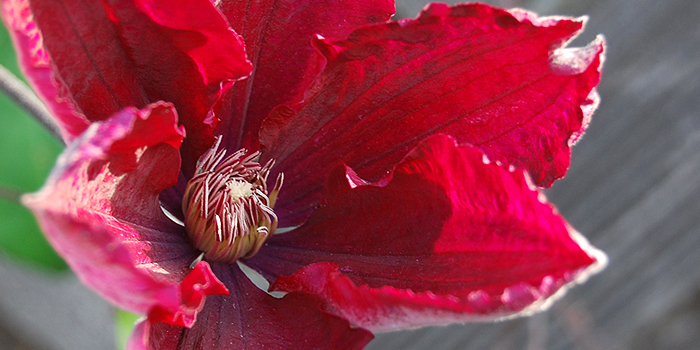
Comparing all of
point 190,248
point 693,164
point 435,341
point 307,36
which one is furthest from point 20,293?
point 693,164

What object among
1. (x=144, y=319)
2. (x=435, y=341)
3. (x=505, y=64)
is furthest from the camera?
(x=435, y=341)

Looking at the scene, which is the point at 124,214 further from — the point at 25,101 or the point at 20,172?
the point at 20,172

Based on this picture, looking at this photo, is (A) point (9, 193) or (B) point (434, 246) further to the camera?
(A) point (9, 193)

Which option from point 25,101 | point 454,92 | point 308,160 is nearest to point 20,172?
point 25,101

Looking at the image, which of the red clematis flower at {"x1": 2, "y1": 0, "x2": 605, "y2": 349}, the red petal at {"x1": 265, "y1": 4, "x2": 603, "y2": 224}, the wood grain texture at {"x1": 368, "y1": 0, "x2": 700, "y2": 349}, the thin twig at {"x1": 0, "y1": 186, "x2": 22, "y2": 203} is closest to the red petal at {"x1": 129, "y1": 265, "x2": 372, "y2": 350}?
the red clematis flower at {"x1": 2, "y1": 0, "x2": 605, "y2": 349}

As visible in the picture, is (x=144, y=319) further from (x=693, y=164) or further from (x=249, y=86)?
(x=693, y=164)

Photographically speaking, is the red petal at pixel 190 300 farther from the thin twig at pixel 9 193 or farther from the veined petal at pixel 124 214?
the thin twig at pixel 9 193

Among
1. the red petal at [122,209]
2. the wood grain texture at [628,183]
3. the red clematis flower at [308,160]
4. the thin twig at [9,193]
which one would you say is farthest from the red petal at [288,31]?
the wood grain texture at [628,183]
